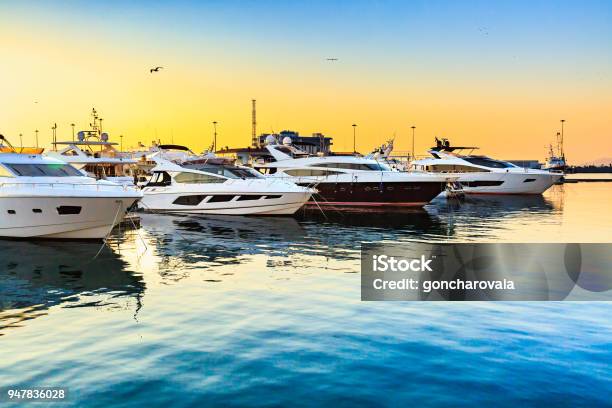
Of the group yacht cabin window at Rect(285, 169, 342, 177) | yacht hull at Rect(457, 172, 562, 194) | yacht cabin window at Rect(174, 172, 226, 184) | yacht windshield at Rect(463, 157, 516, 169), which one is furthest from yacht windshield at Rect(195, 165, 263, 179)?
yacht windshield at Rect(463, 157, 516, 169)

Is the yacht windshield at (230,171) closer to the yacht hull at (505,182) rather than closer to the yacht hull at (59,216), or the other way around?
the yacht hull at (59,216)

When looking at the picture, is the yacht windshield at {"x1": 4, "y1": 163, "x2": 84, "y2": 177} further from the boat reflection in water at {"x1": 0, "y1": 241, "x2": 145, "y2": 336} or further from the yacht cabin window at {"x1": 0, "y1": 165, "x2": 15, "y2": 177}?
the boat reflection in water at {"x1": 0, "y1": 241, "x2": 145, "y2": 336}

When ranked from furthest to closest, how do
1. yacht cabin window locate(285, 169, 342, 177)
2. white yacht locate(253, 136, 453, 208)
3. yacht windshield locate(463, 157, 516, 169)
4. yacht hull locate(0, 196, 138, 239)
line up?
yacht windshield locate(463, 157, 516, 169), yacht cabin window locate(285, 169, 342, 177), white yacht locate(253, 136, 453, 208), yacht hull locate(0, 196, 138, 239)

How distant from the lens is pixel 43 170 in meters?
21.2

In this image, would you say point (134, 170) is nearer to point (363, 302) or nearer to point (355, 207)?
point (355, 207)

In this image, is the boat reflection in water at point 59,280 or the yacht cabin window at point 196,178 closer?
the boat reflection in water at point 59,280

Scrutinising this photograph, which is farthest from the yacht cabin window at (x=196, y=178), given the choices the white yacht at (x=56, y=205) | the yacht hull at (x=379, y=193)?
the white yacht at (x=56, y=205)

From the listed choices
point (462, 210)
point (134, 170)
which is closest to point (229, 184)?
point (462, 210)

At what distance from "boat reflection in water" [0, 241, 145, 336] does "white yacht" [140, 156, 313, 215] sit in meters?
11.5

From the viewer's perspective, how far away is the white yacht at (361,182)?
3634cm

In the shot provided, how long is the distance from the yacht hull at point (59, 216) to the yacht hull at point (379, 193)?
1838 cm

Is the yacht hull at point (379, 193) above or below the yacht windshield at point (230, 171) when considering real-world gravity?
below

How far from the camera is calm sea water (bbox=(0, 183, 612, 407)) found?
24.2ft

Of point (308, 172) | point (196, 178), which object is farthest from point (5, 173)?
point (308, 172)
